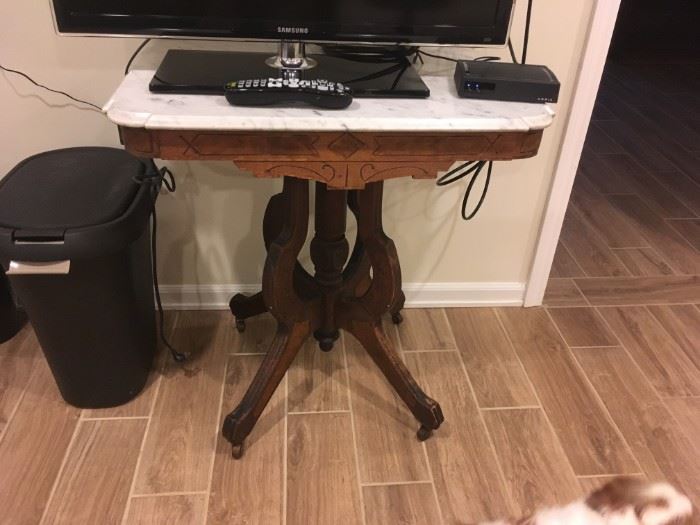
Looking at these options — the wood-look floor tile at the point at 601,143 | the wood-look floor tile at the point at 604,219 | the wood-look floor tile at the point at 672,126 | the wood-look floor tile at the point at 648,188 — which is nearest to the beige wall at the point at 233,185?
the wood-look floor tile at the point at 604,219

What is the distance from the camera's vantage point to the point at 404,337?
1.72 metres

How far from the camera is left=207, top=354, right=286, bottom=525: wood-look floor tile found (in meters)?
1.24

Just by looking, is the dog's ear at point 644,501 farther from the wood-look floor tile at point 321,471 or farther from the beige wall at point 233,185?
the beige wall at point 233,185

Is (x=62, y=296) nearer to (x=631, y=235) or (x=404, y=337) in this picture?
(x=404, y=337)

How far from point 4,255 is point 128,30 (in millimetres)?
473

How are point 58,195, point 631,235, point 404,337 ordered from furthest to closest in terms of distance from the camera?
point 631,235 < point 404,337 < point 58,195

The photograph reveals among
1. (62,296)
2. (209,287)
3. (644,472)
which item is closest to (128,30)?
(62,296)

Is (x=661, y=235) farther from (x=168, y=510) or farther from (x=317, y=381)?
(x=168, y=510)

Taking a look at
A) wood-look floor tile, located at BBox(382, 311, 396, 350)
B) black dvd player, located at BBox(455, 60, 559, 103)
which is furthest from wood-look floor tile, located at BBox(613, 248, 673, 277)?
black dvd player, located at BBox(455, 60, 559, 103)

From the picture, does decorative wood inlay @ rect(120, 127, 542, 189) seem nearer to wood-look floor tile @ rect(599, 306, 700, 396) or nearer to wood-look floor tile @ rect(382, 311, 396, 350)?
wood-look floor tile @ rect(382, 311, 396, 350)

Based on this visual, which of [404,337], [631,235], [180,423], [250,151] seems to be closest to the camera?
[250,151]

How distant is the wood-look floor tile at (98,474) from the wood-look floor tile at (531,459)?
800 millimetres

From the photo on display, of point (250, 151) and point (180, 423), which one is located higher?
point (250, 151)

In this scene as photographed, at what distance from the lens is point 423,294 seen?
5.94ft
